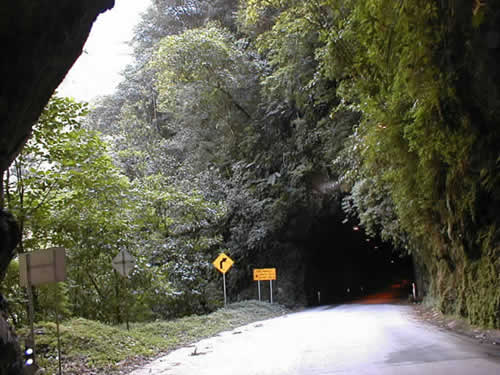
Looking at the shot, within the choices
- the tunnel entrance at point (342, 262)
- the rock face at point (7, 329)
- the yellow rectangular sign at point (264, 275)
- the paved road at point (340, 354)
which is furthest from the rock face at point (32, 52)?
the yellow rectangular sign at point (264, 275)

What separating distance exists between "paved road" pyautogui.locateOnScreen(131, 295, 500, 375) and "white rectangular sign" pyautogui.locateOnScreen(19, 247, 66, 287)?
8.41 feet

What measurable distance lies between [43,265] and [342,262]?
3353 centimetres

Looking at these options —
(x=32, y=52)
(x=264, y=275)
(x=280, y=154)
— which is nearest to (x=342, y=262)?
(x=280, y=154)

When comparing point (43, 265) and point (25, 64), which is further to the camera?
point (43, 265)

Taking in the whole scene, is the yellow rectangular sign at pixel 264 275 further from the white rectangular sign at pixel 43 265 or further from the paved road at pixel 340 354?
the white rectangular sign at pixel 43 265

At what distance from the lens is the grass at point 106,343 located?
397 inches

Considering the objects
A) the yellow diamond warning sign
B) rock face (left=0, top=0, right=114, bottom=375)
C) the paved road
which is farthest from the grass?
the yellow diamond warning sign

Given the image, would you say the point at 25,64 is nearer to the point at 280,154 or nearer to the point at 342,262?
the point at 280,154

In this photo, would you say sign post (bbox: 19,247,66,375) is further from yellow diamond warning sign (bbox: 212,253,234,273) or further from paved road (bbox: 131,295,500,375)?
yellow diamond warning sign (bbox: 212,253,234,273)

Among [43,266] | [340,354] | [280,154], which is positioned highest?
[280,154]

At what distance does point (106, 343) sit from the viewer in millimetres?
11547

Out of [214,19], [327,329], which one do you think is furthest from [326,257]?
[327,329]

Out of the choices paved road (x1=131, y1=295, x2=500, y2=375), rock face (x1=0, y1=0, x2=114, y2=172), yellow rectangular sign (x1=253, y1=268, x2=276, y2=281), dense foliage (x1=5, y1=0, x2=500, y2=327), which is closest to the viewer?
rock face (x1=0, y1=0, x2=114, y2=172)

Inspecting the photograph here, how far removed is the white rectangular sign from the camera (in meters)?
8.48
